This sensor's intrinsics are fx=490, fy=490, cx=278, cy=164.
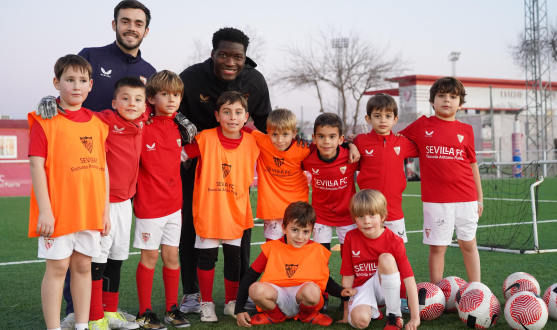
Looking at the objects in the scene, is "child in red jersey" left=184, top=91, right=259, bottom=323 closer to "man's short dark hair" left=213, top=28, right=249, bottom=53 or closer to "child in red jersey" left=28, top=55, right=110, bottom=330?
"man's short dark hair" left=213, top=28, right=249, bottom=53

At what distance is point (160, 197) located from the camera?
3793mm

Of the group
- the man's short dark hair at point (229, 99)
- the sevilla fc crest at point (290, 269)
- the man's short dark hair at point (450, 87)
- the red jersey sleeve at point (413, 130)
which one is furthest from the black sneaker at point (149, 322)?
the man's short dark hair at point (450, 87)

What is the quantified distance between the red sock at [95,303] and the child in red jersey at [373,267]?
5.95 ft

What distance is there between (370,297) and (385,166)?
1.14 metres

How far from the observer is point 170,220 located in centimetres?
385

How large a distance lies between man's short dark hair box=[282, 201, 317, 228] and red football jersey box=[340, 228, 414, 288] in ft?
1.13

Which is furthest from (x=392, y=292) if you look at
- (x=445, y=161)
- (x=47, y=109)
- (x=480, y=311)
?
(x=47, y=109)

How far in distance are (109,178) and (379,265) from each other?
6.79ft

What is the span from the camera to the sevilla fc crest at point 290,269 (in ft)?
12.6

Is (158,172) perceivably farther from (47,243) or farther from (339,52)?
(339,52)

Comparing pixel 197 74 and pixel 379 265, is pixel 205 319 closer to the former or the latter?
pixel 379 265

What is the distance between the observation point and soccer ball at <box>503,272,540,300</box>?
3871 mm

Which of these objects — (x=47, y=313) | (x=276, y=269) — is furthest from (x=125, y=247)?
(x=276, y=269)

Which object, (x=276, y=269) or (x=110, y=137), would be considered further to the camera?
(x=276, y=269)
